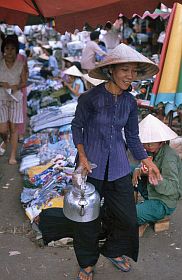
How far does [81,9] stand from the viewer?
3746 mm

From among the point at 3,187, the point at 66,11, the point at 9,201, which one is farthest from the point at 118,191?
the point at 3,187

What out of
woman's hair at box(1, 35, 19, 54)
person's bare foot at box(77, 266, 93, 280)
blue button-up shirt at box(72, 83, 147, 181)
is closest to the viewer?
blue button-up shirt at box(72, 83, 147, 181)

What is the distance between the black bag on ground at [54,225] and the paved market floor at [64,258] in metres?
0.14

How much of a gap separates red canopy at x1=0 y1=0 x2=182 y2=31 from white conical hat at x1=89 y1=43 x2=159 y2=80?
700 millimetres

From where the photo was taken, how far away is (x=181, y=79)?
517 cm

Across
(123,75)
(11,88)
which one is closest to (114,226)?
(123,75)

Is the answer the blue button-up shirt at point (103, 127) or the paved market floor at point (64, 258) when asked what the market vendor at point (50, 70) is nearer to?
the paved market floor at point (64, 258)

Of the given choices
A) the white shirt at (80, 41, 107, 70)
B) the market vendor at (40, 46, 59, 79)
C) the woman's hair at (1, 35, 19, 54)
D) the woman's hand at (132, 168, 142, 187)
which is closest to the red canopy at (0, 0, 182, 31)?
the woman's hair at (1, 35, 19, 54)

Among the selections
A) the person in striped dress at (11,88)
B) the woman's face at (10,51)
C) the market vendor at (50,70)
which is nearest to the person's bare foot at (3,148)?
the person in striped dress at (11,88)

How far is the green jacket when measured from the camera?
373 cm

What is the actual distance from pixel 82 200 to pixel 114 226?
46 centimetres

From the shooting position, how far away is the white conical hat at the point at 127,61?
9.37 ft

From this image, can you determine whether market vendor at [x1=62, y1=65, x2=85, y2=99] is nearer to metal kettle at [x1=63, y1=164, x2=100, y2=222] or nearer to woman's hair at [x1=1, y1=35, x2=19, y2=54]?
woman's hair at [x1=1, y1=35, x2=19, y2=54]

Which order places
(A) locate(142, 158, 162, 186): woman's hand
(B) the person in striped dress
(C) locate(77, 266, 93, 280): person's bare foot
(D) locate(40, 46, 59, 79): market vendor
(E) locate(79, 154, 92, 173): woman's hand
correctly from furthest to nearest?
(D) locate(40, 46, 59, 79): market vendor → (B) the person in striped dress → (C) locate(77, 266, 93, 280): person's bare foot → (A) locate(142, 158, 162, 186): woman's hand → (E) locate(79, 154, 92, 173): woman's hand
